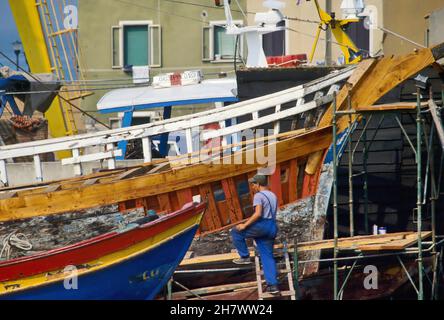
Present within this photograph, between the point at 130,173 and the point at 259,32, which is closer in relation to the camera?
the point at 130,173

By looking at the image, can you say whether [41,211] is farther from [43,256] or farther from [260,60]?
[260,60]

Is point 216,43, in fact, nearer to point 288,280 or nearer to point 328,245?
point 328,245

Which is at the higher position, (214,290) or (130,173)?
(130,173)

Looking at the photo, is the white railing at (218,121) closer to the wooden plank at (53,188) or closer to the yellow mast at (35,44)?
the wooden plank at (53,188)

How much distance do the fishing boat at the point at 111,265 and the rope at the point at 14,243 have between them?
1389mm

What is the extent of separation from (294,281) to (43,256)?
335 cm

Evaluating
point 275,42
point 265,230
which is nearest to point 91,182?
point 265,230

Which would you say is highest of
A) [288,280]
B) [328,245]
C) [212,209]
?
[212,209]

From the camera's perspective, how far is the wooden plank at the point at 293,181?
15.0 metres

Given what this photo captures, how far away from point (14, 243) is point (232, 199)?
3.01 metres

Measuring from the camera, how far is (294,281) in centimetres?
1409

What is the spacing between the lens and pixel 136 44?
29.6 metres

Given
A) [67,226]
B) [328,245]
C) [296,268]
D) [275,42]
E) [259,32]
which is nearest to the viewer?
[296,268]

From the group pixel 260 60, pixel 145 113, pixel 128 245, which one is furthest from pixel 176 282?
pixel 145 113
